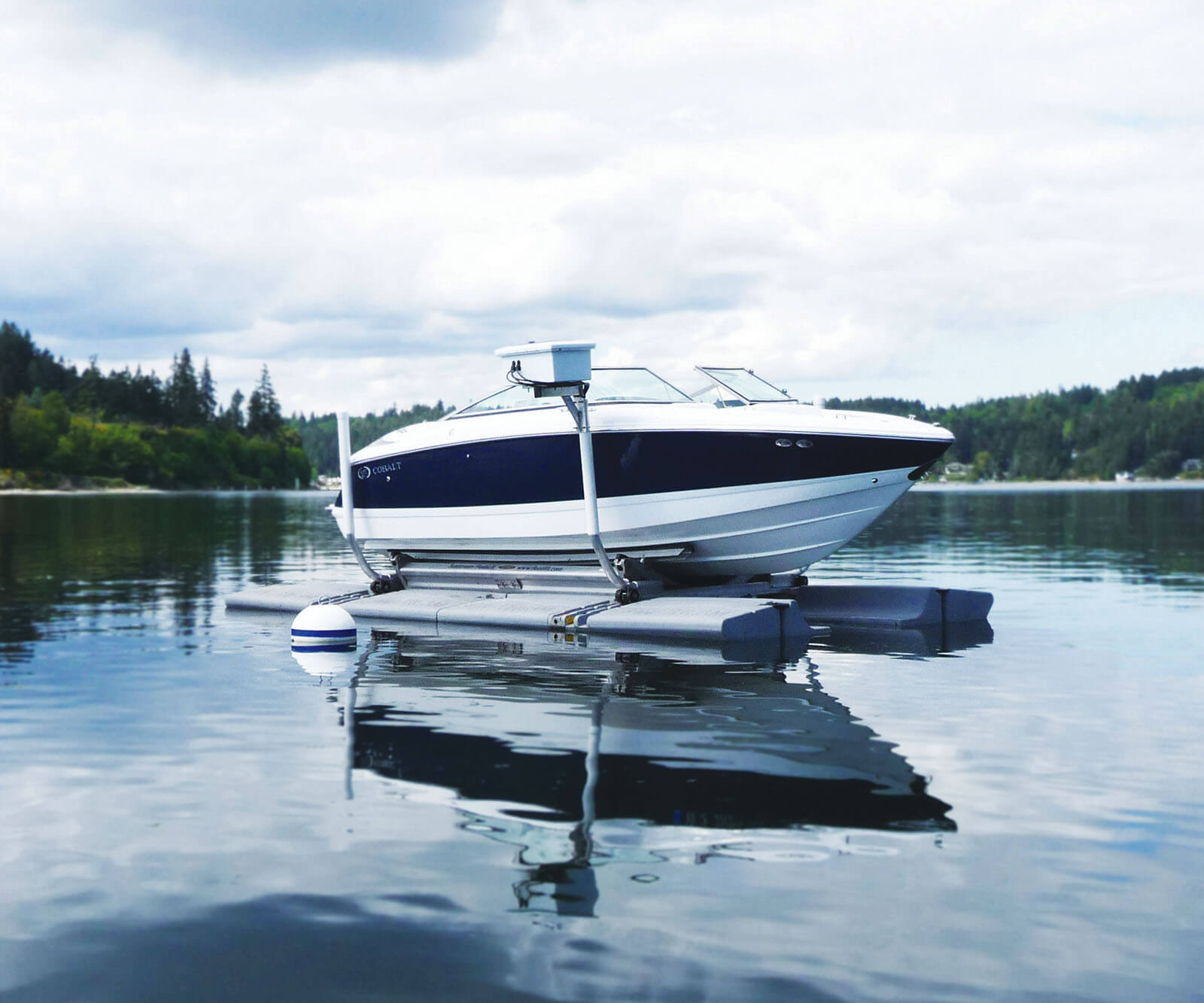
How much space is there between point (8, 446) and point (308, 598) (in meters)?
140

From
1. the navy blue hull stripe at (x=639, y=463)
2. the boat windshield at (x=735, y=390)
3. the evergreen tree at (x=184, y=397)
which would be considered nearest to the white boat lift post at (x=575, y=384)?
the navy blue hull stripe at (x=639, y=463)

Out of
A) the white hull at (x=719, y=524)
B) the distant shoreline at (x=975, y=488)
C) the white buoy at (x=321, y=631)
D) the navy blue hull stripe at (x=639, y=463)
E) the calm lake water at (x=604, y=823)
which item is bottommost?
the calm lake water at (x=604, y=823)

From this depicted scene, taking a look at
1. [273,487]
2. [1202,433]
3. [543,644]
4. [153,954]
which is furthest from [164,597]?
[1202,433]

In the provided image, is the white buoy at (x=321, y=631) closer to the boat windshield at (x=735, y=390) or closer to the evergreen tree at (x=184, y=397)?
the boat windshield at (x=735, y=390)

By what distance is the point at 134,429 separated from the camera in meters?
159

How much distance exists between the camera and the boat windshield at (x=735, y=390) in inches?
552

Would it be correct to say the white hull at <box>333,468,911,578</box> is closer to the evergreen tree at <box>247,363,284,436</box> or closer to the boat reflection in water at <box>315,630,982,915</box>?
the boat reflection in water at <box>315,630,982,915</box>

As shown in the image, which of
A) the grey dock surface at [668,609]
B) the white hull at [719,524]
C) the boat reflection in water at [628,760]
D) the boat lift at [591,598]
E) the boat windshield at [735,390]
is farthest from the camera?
the boat windshield at [735,390]

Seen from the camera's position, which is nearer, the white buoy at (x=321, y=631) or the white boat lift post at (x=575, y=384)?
the white buoy at (x=321, y=631)

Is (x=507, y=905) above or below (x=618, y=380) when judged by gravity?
below

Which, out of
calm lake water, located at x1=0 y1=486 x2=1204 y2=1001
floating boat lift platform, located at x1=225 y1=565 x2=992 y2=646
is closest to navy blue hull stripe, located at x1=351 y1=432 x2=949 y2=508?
floating boat lift platform, located at x1=225 y1=565 x2=992 y2=646

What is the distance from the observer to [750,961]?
4.31 metres

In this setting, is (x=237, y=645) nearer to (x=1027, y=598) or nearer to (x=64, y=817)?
(x=64, y=817)

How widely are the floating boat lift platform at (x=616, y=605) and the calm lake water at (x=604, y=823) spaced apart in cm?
60
